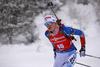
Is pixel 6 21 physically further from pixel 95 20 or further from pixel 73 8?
pixel 95 20

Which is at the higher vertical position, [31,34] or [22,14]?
[22,14]

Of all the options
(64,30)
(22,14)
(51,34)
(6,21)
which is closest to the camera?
(64,30)

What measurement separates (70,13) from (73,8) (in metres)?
0.67

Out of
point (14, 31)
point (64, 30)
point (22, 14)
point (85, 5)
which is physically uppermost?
point (85, 5)

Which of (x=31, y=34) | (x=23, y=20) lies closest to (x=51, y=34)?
(x=23, y=20)

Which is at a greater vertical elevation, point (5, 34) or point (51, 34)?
point (51, 34)

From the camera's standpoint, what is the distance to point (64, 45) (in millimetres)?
2410

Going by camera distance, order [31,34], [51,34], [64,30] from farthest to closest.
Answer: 1. [31,34]
2. [51,34]
3. [64,30]

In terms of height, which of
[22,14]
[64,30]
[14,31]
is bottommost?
[14,31]

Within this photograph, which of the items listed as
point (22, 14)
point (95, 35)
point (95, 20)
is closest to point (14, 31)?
point (22, 14)

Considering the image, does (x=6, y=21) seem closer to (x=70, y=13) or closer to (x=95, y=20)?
(x=70, y=13)

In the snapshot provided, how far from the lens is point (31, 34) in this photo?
10.9m

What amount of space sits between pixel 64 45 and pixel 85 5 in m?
12.2

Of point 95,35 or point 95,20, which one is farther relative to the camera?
point 95,20
